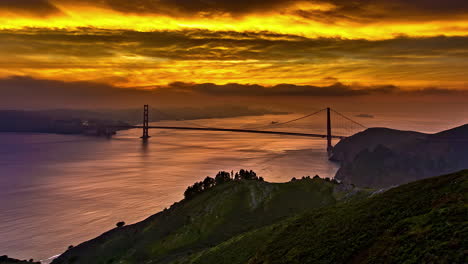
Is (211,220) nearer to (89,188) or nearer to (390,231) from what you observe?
(390,231)

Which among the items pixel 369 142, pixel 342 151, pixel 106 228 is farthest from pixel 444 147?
pixel 106 228

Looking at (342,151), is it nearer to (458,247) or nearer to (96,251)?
(96,251)

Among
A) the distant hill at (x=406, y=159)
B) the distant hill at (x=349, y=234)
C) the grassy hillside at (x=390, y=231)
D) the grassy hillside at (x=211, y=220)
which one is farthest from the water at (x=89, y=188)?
the grassy hillside at (x=390, y=231)

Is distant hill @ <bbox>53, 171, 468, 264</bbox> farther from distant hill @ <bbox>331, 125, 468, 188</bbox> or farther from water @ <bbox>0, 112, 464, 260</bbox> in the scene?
distant hill @ <bbox>331, 125, 468, 188</bbox>

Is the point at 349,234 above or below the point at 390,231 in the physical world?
below

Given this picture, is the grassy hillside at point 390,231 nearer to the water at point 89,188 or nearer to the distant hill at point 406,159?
the water at point 89,188

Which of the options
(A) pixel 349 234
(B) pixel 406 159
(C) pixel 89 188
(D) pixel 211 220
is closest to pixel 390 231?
(A) pixel 349 234
